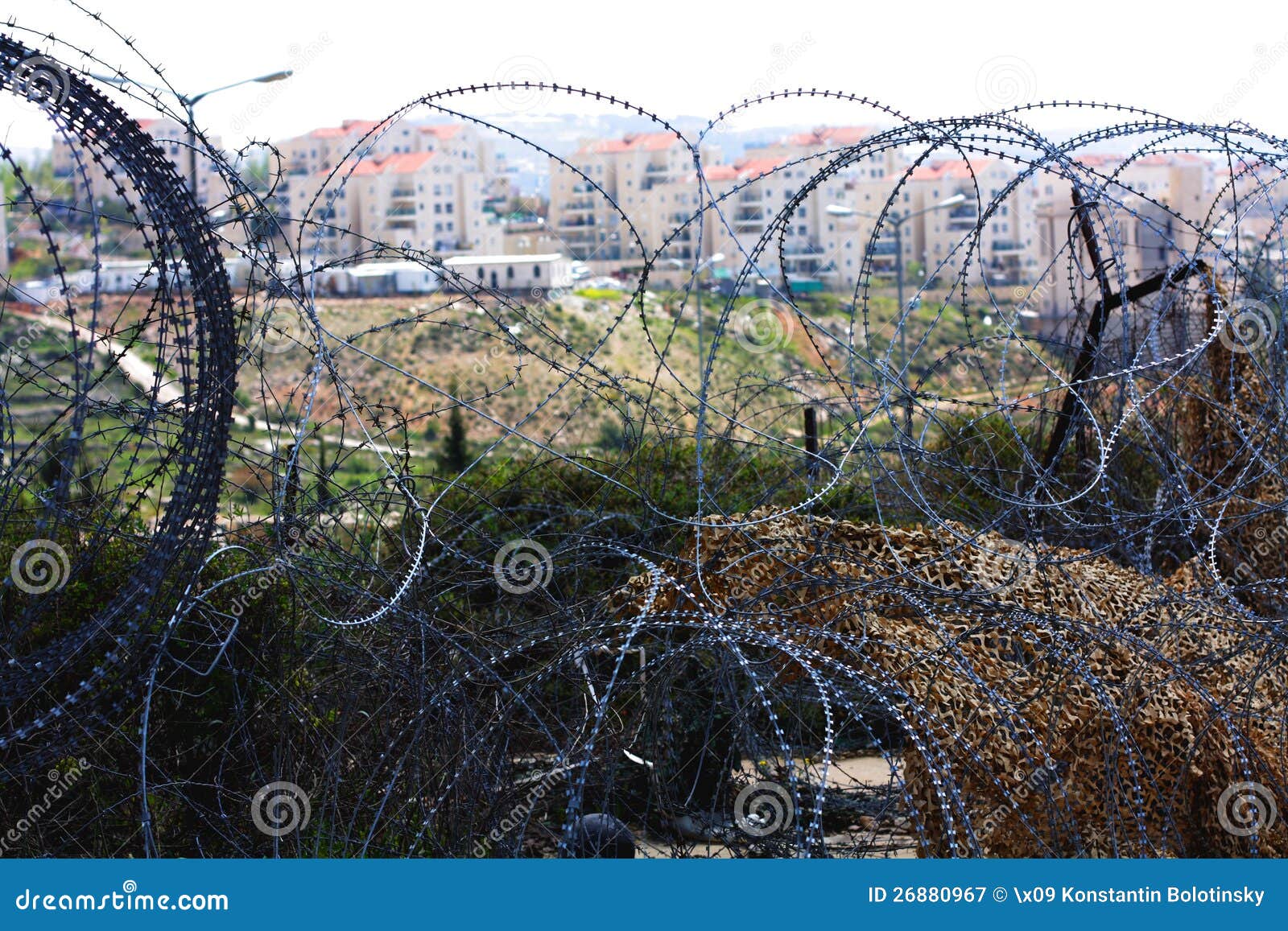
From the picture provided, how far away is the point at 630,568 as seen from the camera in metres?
8.42

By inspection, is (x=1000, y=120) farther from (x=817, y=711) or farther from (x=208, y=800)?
(x=208, y=800)

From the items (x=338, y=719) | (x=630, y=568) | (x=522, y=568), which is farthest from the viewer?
(x=630, y=568)

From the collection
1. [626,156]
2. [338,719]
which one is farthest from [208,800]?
[626,156]
